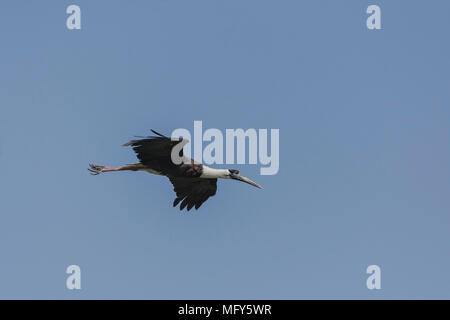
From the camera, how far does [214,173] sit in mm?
Answer: 33688

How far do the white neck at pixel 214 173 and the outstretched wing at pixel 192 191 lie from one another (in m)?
0.48

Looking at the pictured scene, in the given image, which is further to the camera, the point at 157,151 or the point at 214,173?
the point at 214,173

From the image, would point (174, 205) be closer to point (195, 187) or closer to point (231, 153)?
point (195, 187)

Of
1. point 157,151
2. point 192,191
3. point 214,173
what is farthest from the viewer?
point 192,191

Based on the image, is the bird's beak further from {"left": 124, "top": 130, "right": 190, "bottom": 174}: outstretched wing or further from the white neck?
{"left": 124, "top": 130, "right": 190, "bottom": 174}: outstretched wing

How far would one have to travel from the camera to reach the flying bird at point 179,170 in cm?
3125

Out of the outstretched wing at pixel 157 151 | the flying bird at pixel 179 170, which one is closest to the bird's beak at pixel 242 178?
the flying bird at pixel 179 170

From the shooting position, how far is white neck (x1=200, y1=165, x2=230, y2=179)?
110ft

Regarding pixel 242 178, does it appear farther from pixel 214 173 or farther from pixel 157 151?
pixel 157 151

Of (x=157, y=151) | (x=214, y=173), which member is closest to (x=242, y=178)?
(x=214, y=173)

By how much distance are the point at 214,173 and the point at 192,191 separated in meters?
1.30

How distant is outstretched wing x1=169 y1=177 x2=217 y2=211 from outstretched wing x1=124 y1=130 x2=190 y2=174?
6.56 ft
